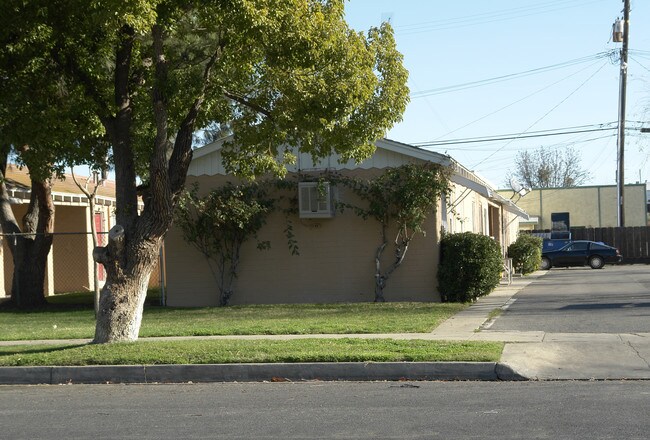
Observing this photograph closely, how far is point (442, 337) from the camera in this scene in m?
13.7

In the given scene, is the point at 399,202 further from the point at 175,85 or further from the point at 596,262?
the point at 596,262

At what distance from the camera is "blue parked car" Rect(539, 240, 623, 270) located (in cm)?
3900

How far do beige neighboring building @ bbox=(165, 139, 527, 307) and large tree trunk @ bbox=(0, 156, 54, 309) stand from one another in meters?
3.58

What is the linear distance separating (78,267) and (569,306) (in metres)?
17.9

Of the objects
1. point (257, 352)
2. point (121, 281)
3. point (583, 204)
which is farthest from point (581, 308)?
point (583, 204)

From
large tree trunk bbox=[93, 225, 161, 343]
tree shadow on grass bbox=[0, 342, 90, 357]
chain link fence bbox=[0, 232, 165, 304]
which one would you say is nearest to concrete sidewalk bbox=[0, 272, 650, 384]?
tree shadow on grass bbox=[0, 342, 90, 357]

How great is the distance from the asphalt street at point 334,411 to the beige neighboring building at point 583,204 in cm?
4534

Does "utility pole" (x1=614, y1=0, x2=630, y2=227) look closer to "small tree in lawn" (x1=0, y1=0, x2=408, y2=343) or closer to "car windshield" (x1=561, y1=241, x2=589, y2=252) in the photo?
"car windshield" (x1=561, y1=241, x2=589, y2=252)

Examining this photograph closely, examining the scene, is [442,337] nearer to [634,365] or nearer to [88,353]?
[634,365]

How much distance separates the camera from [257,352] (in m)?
12.0

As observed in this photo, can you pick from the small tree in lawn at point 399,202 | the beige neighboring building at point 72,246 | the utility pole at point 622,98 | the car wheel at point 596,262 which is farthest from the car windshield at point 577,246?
the beige neighboring building at point 72,246

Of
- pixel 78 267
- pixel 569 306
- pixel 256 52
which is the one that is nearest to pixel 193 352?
pixel 256 52

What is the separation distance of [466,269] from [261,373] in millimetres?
10338

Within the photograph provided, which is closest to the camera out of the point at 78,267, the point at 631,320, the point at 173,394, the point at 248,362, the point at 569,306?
the point at 173,394
